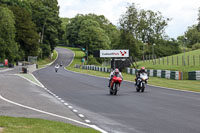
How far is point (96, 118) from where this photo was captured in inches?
441

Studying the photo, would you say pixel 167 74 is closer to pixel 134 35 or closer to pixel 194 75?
pixel 194 75

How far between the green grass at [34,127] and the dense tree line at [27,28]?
3120 inches

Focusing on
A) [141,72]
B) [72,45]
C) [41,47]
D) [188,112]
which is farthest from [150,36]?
[188,112]

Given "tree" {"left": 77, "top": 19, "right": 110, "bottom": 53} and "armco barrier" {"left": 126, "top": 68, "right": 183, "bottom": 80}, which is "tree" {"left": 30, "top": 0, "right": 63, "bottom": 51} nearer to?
"tree" {"left": 77, "top": 19, "right": 110, "bottom": 53}

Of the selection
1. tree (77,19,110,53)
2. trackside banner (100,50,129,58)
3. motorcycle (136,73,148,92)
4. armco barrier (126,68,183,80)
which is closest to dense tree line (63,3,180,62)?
tree (77,19,110,53)

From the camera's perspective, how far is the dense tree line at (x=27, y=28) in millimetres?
89250

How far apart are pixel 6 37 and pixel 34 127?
83.3 meters

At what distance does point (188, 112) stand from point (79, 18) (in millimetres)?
152782

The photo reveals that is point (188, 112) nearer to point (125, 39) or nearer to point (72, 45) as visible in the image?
point (125, 39)

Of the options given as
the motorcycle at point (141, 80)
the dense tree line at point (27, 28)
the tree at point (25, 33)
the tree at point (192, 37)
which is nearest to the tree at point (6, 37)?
the dense tree line at point (27, 28)

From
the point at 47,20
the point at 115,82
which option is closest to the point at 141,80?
the point at 115,82

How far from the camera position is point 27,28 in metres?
105

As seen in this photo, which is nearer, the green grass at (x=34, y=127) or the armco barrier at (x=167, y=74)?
the green grass at (x=34, y=127)

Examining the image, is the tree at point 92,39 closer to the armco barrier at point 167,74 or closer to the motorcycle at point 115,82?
the armco barrier at point 167,74
